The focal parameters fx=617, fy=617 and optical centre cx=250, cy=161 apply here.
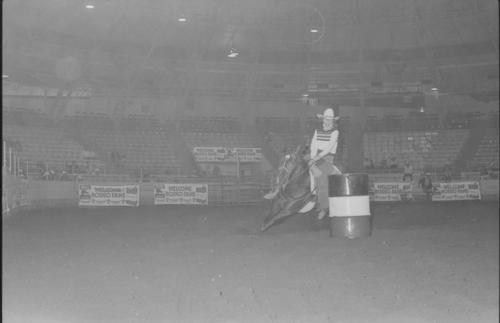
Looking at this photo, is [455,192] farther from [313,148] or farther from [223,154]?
[313,148]

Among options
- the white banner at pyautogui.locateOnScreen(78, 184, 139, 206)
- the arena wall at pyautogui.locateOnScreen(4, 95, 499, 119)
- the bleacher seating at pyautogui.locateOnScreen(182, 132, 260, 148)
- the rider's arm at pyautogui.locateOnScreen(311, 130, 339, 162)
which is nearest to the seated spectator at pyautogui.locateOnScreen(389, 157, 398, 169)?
the arena wall at pyautogui.locateOnScreen(4, 95, 499, 119)

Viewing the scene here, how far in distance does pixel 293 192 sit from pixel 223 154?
515 inches

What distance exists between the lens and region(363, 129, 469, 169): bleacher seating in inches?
437

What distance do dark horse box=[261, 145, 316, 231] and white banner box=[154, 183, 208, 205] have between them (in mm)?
15360

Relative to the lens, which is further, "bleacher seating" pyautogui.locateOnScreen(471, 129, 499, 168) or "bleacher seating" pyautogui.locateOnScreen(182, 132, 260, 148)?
"bleacher seating" pyautogui.locateOnScreen(182, 132, 260, 148)

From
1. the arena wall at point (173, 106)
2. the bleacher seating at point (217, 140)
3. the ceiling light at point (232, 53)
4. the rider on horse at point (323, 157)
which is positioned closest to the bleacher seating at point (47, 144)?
the arena wall at point (173, 106)

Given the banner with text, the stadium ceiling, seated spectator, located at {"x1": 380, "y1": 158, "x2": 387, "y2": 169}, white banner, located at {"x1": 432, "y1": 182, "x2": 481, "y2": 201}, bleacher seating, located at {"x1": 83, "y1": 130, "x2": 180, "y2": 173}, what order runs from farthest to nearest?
the stadium ceiling < white banner, located at {"x1": 432, "y1": 182, "x2": 481, "y2": 201} < bleacher seating, located at {"x1": 83, "y1": 130, "x2": 180, "y2": 173} < the banner with text < seated spectator, located at {"x1": 380, "y1": 158, "x2": 387, "y2": 169}

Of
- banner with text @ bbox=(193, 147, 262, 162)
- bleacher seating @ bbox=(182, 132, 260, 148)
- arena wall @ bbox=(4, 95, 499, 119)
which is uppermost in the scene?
arena wall @ bbox=(4, 95, 499, 119)

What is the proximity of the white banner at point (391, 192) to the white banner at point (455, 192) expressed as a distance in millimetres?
1302

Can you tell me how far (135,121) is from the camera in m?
20.8

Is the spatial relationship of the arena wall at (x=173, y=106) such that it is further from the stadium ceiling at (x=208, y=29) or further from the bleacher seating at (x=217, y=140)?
the stadium ceiling at (x=208, y=29)

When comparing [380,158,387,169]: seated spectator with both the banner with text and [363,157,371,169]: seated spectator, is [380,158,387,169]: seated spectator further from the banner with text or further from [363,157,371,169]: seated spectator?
the banner with text

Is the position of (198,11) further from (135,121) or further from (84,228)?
(84,228)

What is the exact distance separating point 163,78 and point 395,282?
20.6 metres
